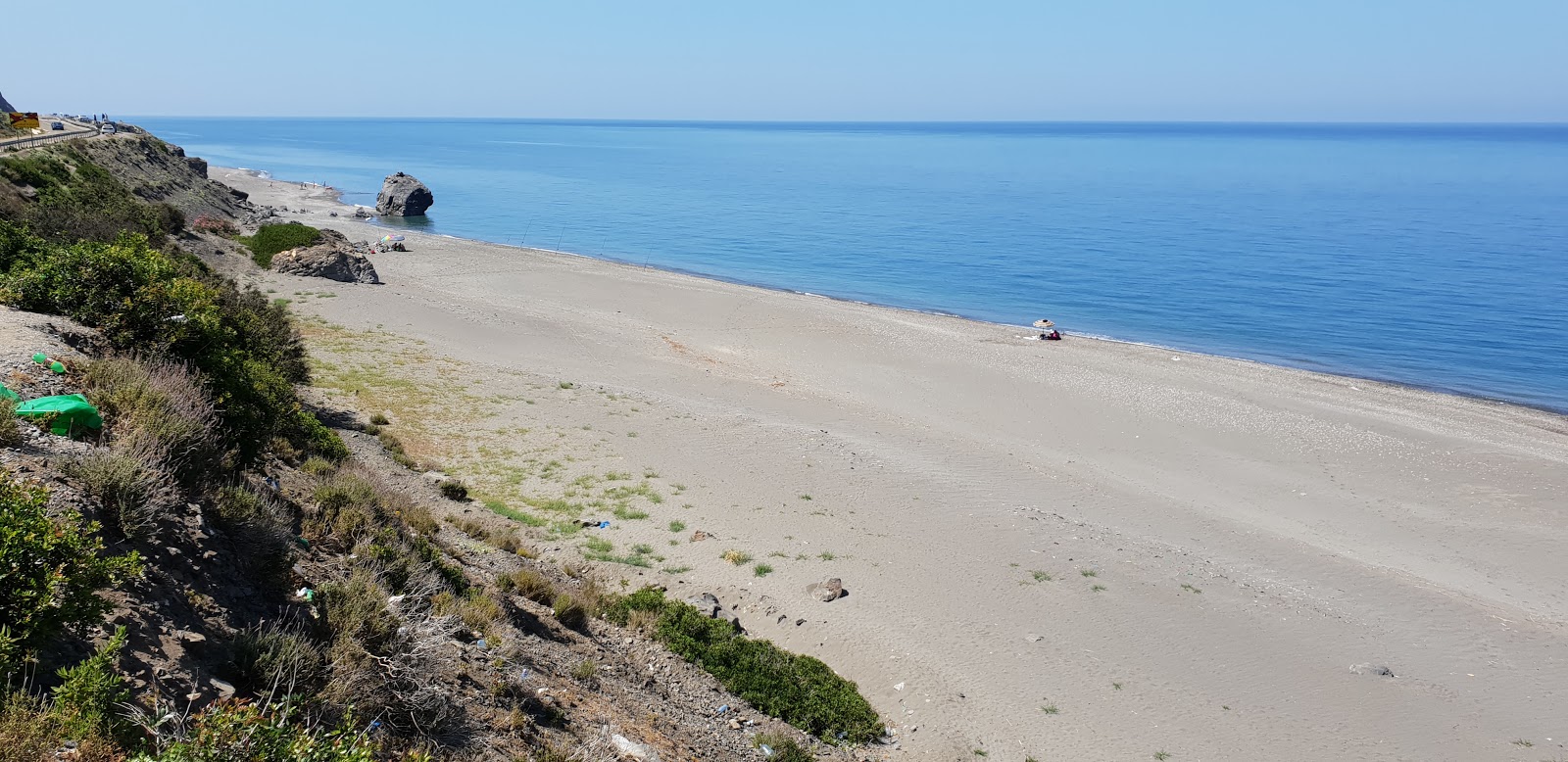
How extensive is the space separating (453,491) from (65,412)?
264 inches

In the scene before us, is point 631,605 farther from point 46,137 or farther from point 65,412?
point 46,137

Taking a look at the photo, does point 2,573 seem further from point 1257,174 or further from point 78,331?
point 1257,174

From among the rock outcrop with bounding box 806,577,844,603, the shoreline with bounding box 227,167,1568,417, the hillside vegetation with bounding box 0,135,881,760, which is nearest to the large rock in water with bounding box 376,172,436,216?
the shoreline with bounding box 227,167,1568,417

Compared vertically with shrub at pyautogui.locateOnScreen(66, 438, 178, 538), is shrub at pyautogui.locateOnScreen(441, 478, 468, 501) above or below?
below

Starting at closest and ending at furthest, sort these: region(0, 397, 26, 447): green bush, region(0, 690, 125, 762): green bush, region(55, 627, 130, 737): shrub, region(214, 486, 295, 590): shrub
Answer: region(0, 690, 125, 762): green bush, region(55, 627, 130, 737): shrub, region(0, 397, 26, 447): green bush, region(214, 486, 295, 590): shrub

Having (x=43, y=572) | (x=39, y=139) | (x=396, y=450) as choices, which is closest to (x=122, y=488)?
(x=43, y=572)

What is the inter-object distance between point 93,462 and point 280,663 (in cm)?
218

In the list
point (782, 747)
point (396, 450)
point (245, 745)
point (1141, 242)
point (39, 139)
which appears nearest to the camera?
point (245, 745)

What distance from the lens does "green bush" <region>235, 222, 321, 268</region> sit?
3269cm

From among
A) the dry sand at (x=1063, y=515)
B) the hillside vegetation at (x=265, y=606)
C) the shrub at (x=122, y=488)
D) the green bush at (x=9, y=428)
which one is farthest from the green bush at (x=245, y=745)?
the dry sand at (x=1063, y=515)

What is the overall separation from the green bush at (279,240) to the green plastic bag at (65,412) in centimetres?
2884

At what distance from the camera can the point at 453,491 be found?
1327cm

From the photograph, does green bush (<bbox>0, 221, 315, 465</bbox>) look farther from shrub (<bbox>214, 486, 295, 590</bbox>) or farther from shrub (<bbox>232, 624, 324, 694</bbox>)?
shrub (<bbox>232, 624, 324, 694</bbox>)

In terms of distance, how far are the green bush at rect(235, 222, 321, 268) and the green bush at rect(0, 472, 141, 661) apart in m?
31.6
